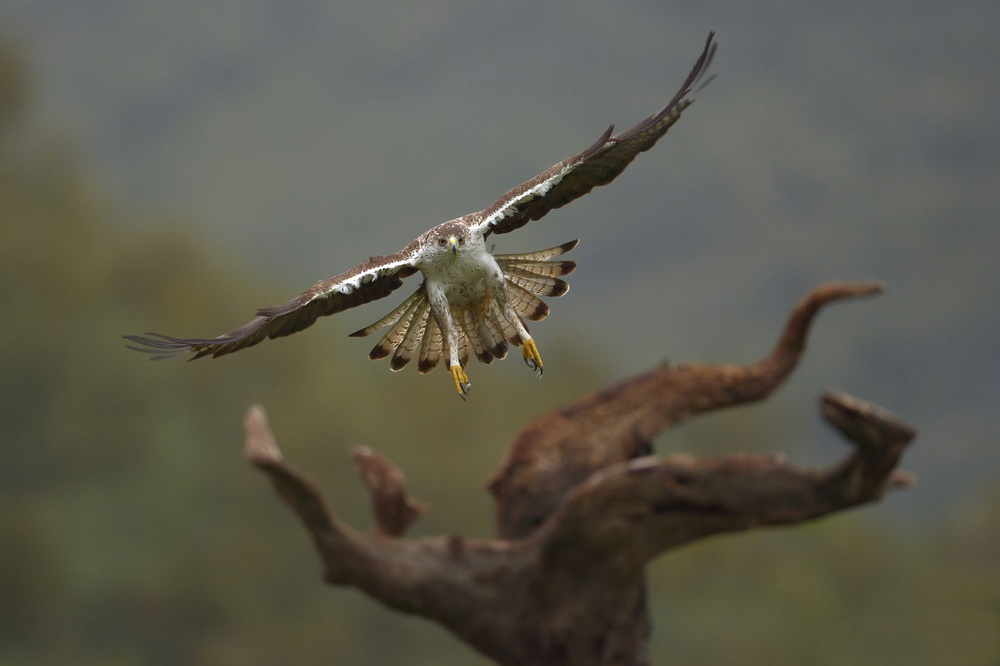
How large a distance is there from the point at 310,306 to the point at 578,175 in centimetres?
126

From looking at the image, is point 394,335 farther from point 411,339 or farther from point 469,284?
point 469,284

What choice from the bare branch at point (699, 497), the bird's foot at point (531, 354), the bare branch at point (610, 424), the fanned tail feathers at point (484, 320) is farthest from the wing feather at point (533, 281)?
the bare branch at point (610, 424)

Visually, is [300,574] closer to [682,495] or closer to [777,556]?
[777,556]

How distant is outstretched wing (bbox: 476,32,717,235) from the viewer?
13.3 ft

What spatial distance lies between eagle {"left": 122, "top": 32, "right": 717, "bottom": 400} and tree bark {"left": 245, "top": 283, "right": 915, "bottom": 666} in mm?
1268

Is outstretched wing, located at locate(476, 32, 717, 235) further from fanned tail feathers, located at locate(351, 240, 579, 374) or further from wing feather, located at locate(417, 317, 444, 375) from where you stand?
wing feather, located at locate(417, 317, 444, 375)

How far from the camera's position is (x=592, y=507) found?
18.6 feet

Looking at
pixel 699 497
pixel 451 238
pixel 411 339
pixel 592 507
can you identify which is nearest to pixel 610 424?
pixel 592 507

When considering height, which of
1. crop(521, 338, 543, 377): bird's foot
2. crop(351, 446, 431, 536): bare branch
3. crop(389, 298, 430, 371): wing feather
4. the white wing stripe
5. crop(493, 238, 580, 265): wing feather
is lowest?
crop(521, 338, 543, 377): bird's foot

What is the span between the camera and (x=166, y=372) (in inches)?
560

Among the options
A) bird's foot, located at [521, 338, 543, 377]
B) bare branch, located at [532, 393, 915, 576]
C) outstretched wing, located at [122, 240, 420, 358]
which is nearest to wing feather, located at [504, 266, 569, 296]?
bird's foot, located at [521, 338, 543, 377]

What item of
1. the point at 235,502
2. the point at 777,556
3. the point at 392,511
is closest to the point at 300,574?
the point at 235,502

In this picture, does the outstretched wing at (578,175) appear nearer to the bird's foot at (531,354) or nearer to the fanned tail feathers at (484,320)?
the fanned tail feathers at (484,320)

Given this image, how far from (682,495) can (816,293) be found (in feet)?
4.71
